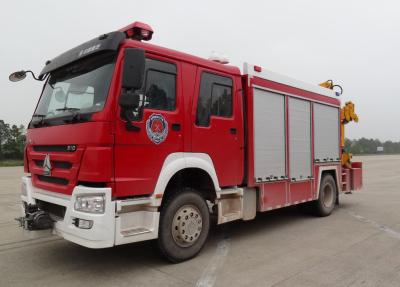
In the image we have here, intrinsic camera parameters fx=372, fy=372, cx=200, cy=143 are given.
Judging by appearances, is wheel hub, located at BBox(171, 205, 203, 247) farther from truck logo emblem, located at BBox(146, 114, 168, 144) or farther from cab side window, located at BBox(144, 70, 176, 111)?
cab side window, located at BBox(144, 70, 176, 111)

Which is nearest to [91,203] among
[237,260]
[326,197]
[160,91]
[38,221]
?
[38,221]

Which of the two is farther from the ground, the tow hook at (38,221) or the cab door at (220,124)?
the cab door at (220,124)

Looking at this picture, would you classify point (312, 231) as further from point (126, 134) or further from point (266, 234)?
point (126, 134)

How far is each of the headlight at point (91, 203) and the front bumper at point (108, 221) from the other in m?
0.05

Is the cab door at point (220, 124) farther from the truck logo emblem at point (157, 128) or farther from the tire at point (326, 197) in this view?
the tire at point (326, 197)

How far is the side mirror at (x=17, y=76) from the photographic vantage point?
18.5 ft

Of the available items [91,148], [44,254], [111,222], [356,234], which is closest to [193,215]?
[111,222]

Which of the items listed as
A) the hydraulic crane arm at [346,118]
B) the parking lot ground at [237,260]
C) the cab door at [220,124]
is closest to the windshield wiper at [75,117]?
the parking lot ground at [237,260]

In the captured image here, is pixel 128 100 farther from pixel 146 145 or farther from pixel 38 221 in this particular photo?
pixel 38 221

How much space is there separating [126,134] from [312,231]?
4.27 meters

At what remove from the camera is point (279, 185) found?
6789 millimetres

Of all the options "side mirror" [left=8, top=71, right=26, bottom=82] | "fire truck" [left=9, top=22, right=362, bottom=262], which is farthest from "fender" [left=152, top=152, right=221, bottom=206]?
"side mirror" [left=8, top=71, right=26, bottom=82]

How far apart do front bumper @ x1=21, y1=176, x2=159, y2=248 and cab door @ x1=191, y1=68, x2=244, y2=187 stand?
1177 mm

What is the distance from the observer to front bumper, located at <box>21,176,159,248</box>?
13.3ft
